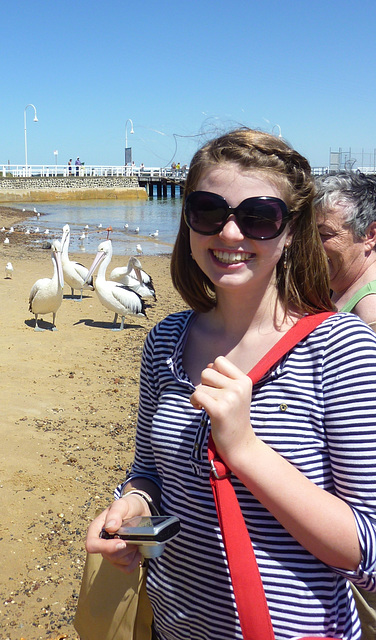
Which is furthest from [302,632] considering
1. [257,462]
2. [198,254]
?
[198,254]

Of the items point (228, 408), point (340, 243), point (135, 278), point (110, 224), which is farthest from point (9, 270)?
point (110, 224)

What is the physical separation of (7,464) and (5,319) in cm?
475

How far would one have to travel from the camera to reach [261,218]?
1.40 metres

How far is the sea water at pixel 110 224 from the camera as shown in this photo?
67.6 feet

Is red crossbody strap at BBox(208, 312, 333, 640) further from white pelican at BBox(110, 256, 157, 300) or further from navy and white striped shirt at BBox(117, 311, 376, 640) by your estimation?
white pelican at BBox(110, 256, 157, 300)

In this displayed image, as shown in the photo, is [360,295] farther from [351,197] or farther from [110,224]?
[110,224]

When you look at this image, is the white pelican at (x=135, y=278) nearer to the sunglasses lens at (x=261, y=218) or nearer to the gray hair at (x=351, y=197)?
the gray hair at (x=351, y=197)

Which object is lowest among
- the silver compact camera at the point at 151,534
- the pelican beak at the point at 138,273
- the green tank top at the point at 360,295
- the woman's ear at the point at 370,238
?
the pelican beak at the point at 138,273

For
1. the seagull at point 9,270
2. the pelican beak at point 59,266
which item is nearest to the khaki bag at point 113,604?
the pelican beak at point 59,266

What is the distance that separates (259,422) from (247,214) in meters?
0.50

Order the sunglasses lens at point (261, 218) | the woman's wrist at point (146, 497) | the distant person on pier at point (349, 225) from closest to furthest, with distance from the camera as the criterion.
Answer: the sunglasses lens at point (261, 218)
the woman's wrist at point (146, 497)
the distant person on pier at point (349, 225)

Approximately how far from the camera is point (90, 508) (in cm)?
374

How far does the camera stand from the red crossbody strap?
3.77ft

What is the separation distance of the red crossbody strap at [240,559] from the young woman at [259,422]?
0.21ft
